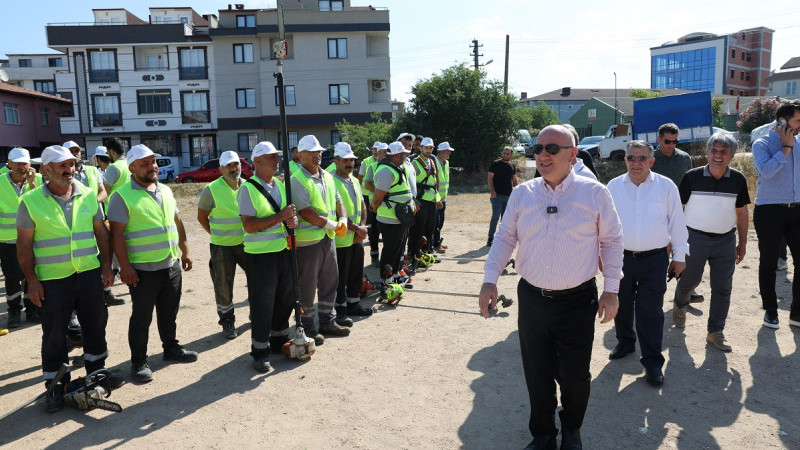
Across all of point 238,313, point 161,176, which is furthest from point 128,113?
point 238,313

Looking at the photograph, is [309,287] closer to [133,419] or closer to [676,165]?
[133,419]

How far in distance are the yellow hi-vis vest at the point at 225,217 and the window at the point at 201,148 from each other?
1457 inches

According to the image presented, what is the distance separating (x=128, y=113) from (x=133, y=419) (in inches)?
1623

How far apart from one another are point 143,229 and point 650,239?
4.34 metres

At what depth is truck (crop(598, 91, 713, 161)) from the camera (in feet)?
70.9

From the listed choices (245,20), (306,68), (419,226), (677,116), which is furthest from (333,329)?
(245,20)


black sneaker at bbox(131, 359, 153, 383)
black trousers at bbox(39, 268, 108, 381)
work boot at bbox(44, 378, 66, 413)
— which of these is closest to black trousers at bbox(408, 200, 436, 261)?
black sneaker at bbox(131, 359, 153, 383)

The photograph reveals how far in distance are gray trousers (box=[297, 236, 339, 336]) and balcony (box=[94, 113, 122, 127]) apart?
40078 mm

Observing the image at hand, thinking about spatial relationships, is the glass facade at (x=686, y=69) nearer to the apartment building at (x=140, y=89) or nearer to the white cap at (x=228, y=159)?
the apartment building at (x=140, y=89)

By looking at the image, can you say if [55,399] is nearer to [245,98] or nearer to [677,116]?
[677,116]

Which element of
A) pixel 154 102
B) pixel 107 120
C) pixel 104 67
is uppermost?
pixel 104 67

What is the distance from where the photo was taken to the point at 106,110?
40344mm

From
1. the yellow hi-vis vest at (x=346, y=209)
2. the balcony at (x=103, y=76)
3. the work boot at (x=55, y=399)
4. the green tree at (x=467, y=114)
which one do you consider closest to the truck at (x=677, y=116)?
the green tree at (x=467, y=114)

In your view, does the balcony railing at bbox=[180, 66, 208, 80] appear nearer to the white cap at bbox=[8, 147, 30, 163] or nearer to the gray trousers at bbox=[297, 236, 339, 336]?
the white cap at bbox=[8, 147, 30, 163]
